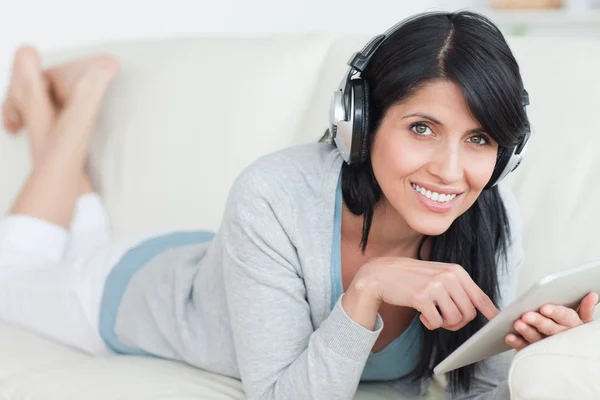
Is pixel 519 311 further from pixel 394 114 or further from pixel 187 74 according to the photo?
pixel 187 74

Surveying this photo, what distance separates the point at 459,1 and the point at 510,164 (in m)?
2.99

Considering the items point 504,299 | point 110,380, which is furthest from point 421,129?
point 110,380

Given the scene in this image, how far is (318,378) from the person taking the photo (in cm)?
111

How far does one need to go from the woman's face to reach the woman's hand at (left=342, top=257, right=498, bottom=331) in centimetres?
8

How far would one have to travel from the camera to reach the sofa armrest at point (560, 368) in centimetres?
85

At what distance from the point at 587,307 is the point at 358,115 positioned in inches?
13.6

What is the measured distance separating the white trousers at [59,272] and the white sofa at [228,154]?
1.4 inches

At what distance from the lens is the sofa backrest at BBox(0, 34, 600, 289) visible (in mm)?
1461

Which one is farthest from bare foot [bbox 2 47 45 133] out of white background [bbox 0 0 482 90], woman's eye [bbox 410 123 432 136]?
woman's eye [bbox 410 123 432 136]

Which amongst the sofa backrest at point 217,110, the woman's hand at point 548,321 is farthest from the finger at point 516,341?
the sofa backrest at point 217,110

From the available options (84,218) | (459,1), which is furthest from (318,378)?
(459,1)

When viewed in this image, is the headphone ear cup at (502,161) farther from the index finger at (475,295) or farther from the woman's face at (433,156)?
the index finger at (475,295)

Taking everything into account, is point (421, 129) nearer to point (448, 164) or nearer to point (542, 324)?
point (448, 164)

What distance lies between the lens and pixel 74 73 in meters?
2.14
